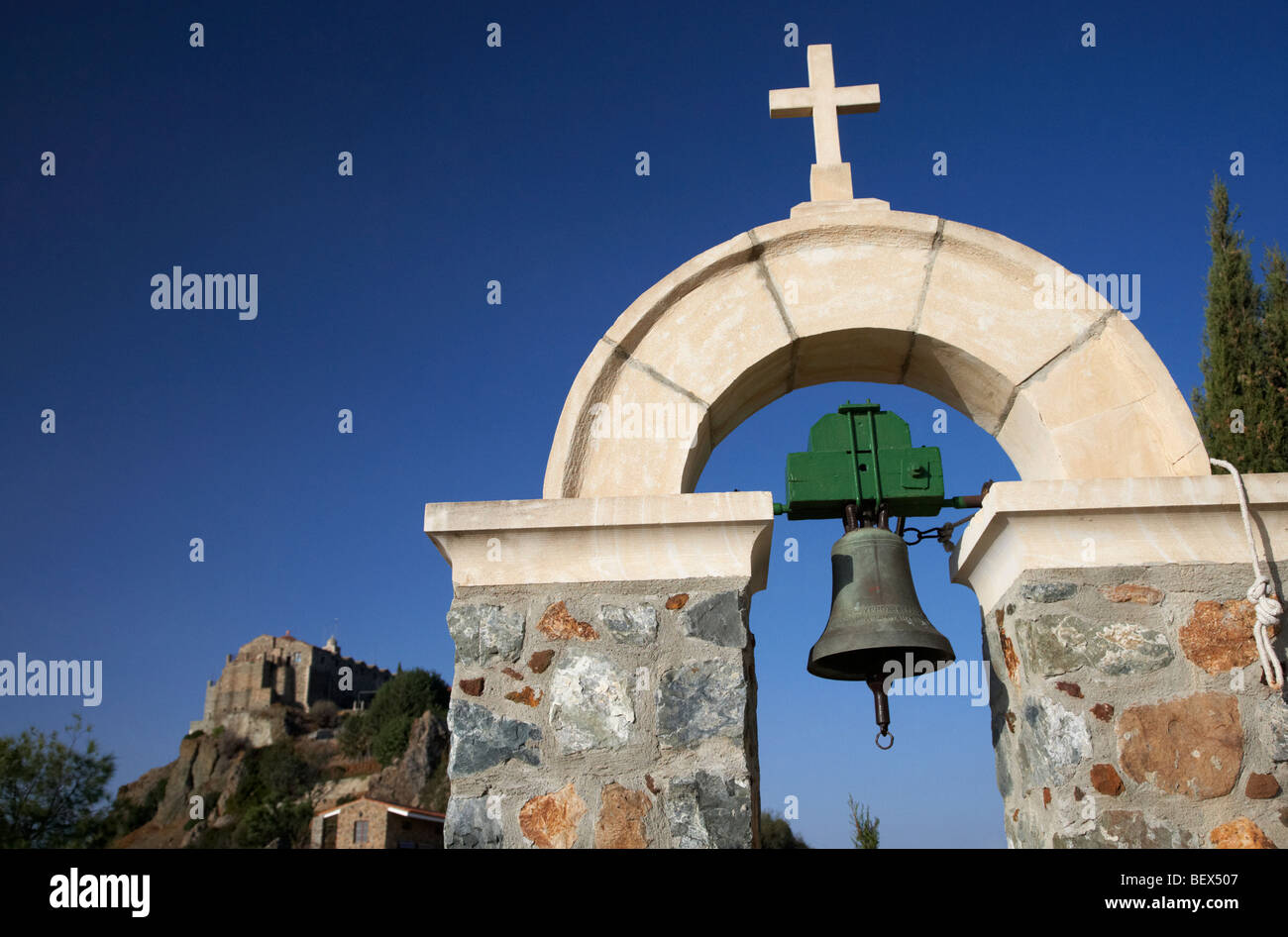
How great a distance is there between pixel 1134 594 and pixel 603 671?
1.53m

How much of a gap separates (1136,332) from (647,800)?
2090mm

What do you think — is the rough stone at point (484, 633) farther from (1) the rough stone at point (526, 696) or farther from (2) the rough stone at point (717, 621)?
(2) the rough stone at point (717, 621)

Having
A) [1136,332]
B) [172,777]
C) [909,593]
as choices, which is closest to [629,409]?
[909,593]

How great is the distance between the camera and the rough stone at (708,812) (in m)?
2.59

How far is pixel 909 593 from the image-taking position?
3.02 meters

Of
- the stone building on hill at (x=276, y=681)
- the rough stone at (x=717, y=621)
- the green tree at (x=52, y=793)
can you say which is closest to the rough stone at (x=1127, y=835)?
the rough stone at (x=717, y=621)

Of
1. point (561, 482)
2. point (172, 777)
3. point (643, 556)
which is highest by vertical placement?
point (561, 482)

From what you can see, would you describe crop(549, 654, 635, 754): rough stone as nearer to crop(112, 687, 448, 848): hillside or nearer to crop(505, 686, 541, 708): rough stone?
crop(505, 686, 541, 708): rough stone

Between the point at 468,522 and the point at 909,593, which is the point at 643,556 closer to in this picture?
the point at 468,522

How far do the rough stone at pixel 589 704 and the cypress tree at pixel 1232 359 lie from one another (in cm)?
835

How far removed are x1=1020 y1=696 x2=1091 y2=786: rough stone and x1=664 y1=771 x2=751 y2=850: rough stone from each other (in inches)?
31.8

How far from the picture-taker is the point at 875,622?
2904 millimetres

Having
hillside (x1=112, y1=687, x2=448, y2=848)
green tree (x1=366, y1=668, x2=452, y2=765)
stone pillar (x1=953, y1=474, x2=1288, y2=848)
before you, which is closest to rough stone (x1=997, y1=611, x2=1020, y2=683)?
stone pillar (x1=953, y1=474, x2=1288, y2=848)

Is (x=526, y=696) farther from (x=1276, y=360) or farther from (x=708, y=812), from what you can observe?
(x=1276, y=360)
